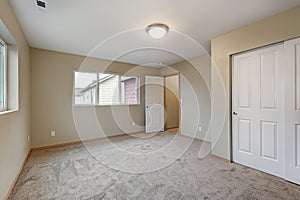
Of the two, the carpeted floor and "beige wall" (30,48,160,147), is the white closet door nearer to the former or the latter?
the carpeted floor

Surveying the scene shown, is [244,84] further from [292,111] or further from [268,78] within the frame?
[292,111]

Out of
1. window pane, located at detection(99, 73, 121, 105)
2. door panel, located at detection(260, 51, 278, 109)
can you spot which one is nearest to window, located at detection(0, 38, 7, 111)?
window pane, located at detection(99, 73, 121, 105)

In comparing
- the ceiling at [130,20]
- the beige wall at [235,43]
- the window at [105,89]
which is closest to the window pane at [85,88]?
the window at [105,89]

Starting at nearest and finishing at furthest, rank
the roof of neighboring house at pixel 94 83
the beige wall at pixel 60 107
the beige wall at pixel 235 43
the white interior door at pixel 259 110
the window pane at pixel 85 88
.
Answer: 1. the beige wall at pixel 235 43
2. the white interior door at pixel 259 110
3. the beige wall at pixel 60 107
4. the window pane at pixel 85 88
5. the roof of neighboring house at pixel 94 83

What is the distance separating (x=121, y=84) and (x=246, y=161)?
381cm

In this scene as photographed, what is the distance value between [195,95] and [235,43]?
77.5 inches

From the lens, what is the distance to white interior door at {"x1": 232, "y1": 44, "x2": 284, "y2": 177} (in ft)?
7.44

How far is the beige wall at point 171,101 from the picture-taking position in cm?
596

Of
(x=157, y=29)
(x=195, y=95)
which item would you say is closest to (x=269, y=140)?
(x=195, y=95)

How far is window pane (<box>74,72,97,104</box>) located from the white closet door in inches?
166

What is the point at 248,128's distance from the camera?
8.61 feet

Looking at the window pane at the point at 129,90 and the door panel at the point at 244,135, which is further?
the window pane at the point at 129,90

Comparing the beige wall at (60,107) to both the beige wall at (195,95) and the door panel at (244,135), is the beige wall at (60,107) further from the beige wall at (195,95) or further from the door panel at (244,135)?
the door panel at (244,135)

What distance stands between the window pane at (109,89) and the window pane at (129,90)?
0.59 feet
